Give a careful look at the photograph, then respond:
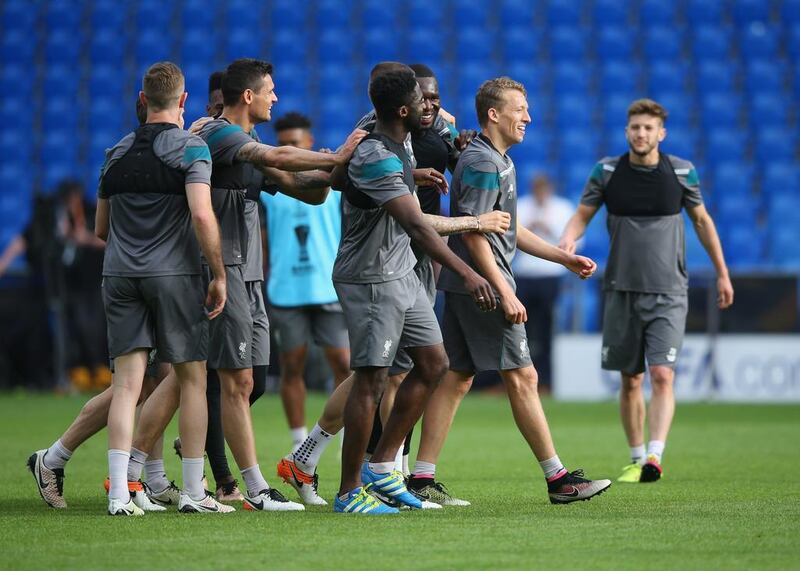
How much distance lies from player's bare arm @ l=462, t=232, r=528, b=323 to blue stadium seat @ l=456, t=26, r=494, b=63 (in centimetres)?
1401

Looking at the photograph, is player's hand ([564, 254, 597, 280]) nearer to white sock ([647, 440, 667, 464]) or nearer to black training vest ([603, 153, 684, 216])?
white sock ([647, 440, 667, 464])

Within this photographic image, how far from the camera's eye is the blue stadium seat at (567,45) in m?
19.9

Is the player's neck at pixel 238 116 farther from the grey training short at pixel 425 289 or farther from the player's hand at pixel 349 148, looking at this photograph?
the grey training short at pixel 425 289

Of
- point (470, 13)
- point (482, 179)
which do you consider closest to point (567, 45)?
point (470, 13)

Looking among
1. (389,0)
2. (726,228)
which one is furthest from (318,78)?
(726,228)

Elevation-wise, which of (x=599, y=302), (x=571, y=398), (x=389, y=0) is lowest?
(x=571, y=398)

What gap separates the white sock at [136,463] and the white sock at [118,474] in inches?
17.9

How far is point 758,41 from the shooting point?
1984 centimetres

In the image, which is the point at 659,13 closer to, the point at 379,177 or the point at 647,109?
the point at 647,109

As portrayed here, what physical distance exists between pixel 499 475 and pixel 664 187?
2137mm

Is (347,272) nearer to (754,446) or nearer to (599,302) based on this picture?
(754,446)

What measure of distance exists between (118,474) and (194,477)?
36 centimetres

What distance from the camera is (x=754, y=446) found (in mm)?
9750

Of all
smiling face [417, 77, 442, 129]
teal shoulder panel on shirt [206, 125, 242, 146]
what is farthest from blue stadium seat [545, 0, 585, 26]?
teal shoulder panel on shirt [206, 125, 242, 146]
